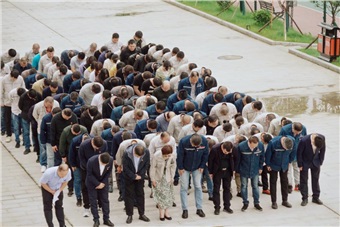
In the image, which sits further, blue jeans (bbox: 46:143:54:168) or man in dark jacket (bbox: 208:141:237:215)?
blue jeans (bbox: 46:143:54:168)

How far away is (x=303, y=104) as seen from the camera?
26.7 meters

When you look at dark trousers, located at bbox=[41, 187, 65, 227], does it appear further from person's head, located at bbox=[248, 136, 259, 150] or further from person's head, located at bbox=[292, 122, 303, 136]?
person's head, located at bbox=[292, 122, 303, 136]

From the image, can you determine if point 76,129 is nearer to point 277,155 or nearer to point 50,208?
point 50,208

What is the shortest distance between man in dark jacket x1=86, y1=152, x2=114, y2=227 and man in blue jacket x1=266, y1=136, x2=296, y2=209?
128 inches

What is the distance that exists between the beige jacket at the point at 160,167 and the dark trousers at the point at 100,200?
95 cm

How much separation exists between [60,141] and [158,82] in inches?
167

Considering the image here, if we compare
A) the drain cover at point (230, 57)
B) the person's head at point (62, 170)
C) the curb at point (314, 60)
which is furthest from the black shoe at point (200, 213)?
the drain cover at point (230, 57)

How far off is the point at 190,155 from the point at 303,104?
30.0ft

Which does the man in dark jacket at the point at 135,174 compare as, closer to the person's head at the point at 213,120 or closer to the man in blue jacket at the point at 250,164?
the man in blue jacket at the point at 250,164

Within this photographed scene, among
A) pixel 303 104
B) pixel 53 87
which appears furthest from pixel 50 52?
pixel 303 104

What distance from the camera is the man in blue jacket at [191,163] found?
1819 centimetres

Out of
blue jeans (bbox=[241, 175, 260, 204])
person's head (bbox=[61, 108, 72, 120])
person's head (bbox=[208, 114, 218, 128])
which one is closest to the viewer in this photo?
blue jeans (bbox=[241, 175, 260, 204])

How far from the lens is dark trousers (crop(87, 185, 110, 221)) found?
17.7m

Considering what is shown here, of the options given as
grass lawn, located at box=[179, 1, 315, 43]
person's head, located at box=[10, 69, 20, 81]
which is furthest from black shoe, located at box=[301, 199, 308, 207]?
grass lawn, located at box=[179, 1, 315, 43]
